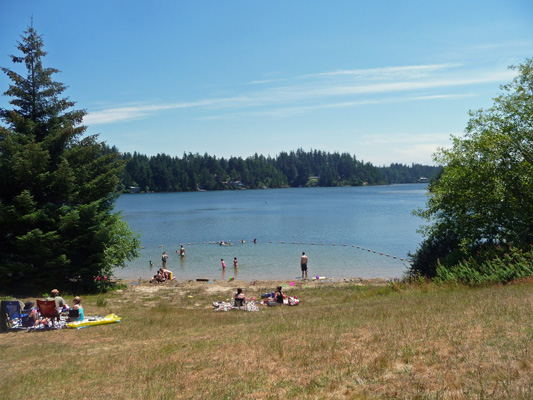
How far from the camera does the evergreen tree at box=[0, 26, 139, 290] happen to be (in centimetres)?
2092

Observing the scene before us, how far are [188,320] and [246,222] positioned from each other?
57.1 m

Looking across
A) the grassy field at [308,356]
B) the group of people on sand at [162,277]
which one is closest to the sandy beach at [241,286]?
the group of people on sand at [162,277]

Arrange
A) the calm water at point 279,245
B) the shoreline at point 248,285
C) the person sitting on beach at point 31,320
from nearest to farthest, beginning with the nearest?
the person sitting on beach at point 31,320, the shoreline at point 248,285, the calm water at point 279,245

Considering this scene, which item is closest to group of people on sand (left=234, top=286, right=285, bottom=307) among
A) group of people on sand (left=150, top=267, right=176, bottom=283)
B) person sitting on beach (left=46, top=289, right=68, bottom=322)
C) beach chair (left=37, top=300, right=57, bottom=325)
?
person sitting on beach (left=46, top=289, right=68, bottom=322)

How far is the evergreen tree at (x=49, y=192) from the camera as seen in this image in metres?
20.9

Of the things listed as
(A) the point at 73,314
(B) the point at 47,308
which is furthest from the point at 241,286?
(B) the point at 47,308

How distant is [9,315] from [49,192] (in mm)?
9695

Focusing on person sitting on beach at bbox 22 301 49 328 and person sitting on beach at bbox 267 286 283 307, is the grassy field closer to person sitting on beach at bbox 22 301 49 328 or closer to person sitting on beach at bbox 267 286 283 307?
person sitting on beach at bbox 22 301 49 328

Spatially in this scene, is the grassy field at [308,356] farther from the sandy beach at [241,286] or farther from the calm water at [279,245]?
the calm water at [279,245]

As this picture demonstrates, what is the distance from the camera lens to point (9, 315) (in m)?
14.6

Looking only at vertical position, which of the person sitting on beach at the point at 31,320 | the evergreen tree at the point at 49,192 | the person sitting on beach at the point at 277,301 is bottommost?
the person sitting on beach at the point at 277,301

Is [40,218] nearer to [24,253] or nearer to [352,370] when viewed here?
[24,253]

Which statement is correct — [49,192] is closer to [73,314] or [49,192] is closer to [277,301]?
[73,314]

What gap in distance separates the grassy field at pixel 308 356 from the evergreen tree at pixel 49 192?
8504mm
